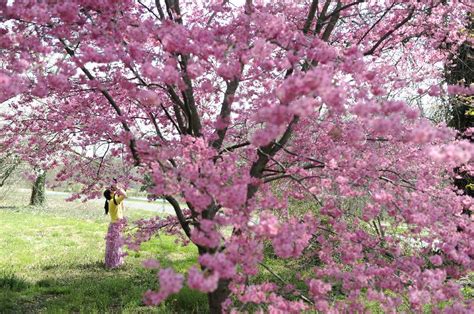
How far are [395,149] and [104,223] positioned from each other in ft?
36.2

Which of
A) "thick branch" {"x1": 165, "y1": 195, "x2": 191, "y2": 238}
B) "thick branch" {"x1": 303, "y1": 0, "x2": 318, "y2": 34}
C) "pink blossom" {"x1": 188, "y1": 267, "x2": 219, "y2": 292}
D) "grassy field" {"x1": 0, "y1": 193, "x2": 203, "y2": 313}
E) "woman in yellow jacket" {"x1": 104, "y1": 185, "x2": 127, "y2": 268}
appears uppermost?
"thick branch" {"x1": 303, "y1": 0, "x2": 318, "y2": 34}

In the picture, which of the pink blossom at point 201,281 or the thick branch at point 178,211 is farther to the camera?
the thick branch at point 178,211

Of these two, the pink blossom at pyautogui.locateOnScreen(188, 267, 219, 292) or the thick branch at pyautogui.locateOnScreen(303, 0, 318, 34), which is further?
the thick branch at pyautogui.locateOnScreen(303, 0, 318, 34)

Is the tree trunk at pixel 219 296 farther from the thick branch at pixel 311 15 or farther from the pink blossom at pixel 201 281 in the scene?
the thick branch at pixel 311 15

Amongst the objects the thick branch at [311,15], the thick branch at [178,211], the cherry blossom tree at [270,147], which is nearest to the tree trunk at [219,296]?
the cherry blossom tree at [270,147]

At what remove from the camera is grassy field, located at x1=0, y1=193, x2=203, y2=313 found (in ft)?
17.4

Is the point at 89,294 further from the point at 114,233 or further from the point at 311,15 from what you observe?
the point at 311,15

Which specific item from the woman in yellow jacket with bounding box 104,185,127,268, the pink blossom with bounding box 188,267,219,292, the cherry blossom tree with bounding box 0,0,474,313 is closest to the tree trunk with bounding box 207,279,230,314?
the cherry blossom tree with bounding box 0,0,474,313

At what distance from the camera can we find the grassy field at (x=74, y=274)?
17.4 feet

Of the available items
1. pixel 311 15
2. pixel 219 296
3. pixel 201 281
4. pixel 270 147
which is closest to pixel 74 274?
pixel 219 296

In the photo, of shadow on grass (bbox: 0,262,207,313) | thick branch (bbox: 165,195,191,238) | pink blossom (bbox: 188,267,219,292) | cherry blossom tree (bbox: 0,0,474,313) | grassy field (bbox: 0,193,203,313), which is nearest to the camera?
pink blossom (bbox: 188,267,219,292)

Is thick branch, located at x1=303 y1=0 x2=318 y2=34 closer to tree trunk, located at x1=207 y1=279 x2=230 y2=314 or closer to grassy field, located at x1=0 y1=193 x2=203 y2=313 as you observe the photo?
tree trunk, located at x1=207 y1=279 x2=230 y2=314

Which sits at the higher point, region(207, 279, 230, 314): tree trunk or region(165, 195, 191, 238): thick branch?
region(165, 195, 191, 238): thick branch

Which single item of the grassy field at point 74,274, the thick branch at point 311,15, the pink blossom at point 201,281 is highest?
the thick branch at point 311,15
